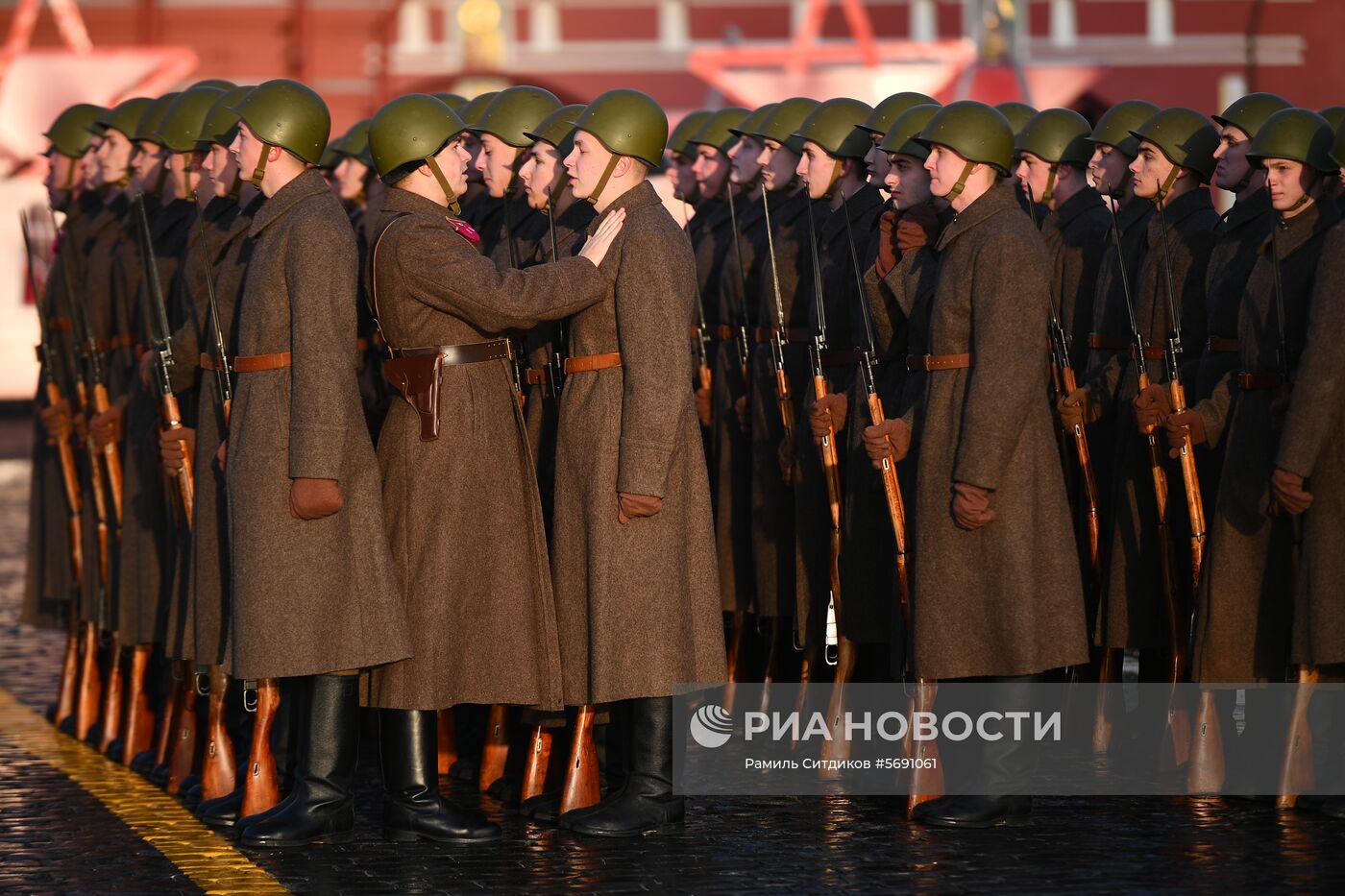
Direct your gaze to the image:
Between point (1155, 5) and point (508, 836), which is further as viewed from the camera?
point (1155, 5)

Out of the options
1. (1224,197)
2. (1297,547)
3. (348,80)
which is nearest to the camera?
(1297,547)

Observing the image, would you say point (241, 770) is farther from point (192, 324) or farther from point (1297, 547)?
point (1297, 547)

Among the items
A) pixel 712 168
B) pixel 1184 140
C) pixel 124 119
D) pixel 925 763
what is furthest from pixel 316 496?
pixel 712 168

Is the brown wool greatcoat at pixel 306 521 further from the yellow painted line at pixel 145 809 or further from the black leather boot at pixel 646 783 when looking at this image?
the black leather boot at pixel 646 783

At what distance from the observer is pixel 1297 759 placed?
7.90 meters

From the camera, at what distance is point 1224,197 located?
1025 inches

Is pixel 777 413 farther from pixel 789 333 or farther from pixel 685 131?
pixel 685 131

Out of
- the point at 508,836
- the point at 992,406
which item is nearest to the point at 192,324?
the point at 508,836

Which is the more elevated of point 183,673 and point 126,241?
point 126,241

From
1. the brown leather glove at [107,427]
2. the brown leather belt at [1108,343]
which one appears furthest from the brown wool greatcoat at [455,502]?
the brown leather belt at [1108,343]

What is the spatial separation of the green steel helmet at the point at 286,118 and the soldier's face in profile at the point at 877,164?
2076mm

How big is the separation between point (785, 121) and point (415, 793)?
367cm

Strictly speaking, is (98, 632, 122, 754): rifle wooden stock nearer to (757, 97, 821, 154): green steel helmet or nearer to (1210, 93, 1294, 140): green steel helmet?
(757, 97, 821, 154): green steel helmet

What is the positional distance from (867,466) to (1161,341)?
124cm
